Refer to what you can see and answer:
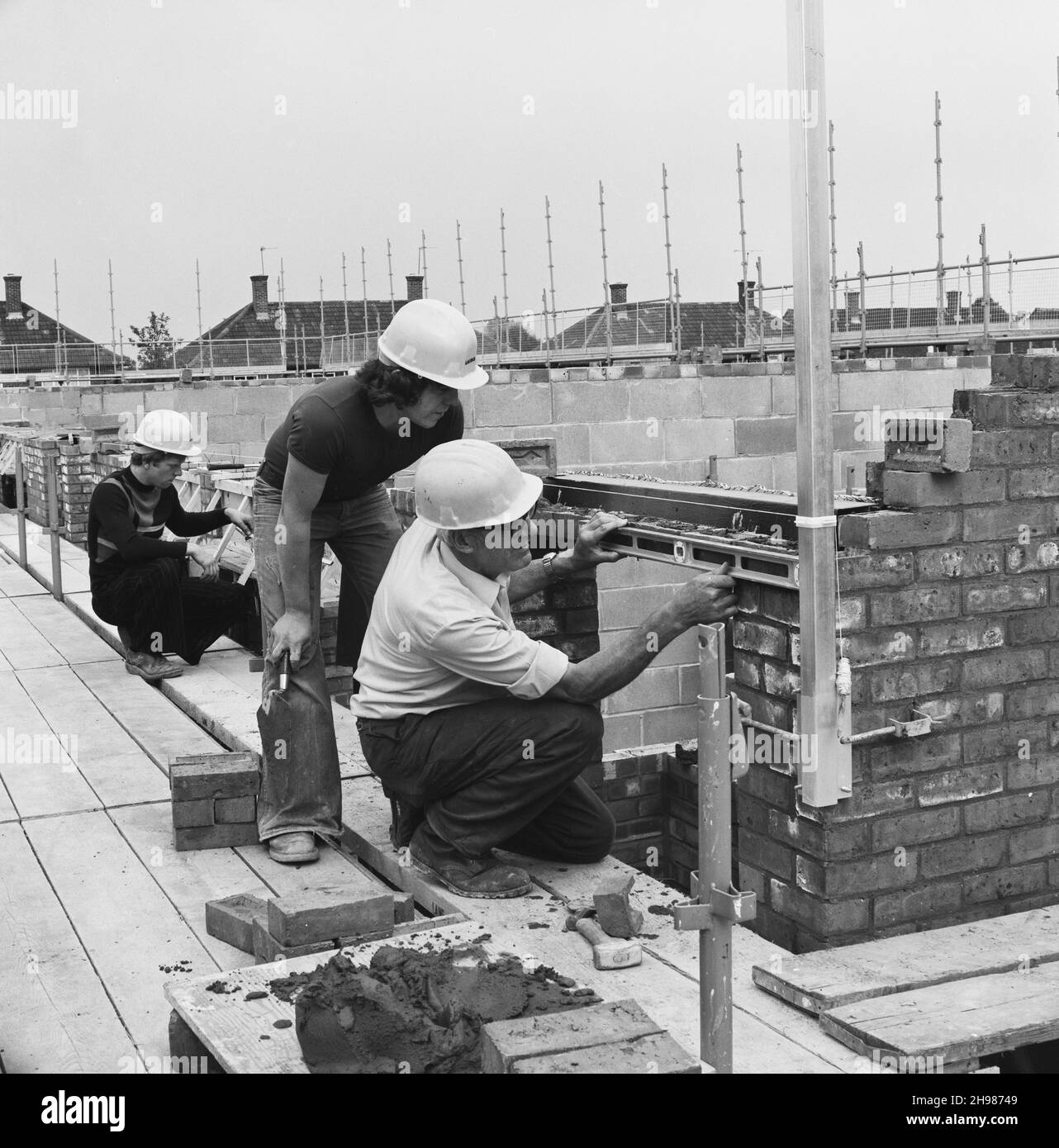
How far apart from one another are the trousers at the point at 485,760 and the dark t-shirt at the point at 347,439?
80cm

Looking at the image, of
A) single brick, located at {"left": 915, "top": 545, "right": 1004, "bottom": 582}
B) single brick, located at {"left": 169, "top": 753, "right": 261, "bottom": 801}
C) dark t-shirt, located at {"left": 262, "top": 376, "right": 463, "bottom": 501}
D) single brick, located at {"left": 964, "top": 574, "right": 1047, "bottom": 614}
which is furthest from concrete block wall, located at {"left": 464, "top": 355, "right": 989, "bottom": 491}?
single brick, located at {"left": 915, "top": 545, "right": 1004, "bottom": 582}

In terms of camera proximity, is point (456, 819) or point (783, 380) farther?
point (783, 380)

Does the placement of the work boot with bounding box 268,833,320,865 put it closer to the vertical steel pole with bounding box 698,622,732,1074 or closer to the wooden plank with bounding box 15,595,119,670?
the vertical steel pole with bounding box 698,622,732,1074

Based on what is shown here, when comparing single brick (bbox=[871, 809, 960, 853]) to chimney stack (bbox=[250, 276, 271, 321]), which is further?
chimney stack (bbox=[250, 276, 271, 321])

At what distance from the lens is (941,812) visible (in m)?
3.95

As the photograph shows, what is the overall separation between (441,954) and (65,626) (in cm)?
612

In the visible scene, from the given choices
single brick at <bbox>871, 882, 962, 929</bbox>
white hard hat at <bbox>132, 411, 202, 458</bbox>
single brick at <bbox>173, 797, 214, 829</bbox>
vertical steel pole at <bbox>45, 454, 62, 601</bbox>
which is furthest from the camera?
vertical steel pole at <bbox>45, 454, 62, 601</bbox>

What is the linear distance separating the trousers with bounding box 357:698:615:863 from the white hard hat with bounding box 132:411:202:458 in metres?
2.98

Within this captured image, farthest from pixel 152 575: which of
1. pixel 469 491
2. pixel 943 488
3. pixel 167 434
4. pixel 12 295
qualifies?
pixel 12 295

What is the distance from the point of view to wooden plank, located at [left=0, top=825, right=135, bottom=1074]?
3021mm

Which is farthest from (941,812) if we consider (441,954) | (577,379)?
(577,379)
